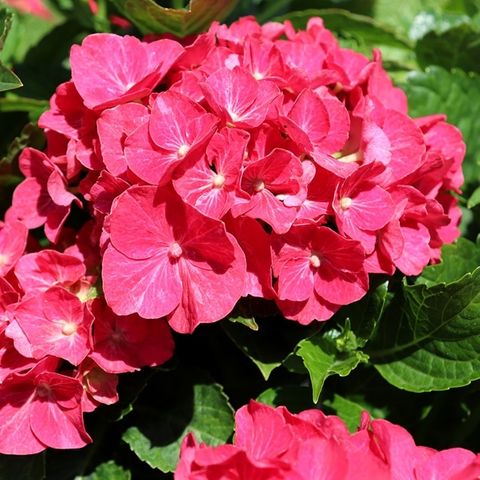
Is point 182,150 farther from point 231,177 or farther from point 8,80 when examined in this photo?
point 8,80

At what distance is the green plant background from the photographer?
126cm

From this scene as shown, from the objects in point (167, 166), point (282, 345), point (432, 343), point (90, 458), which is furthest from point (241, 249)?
point (90, 458)

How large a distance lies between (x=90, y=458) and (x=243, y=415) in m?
0.52

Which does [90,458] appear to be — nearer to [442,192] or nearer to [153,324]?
[153,324]

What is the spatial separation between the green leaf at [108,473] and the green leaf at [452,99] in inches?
36.8

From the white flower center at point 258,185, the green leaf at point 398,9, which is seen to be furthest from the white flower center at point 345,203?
the green leaf at point 398,9

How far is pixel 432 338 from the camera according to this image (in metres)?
1.32

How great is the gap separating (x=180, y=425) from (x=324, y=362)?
0.99ft

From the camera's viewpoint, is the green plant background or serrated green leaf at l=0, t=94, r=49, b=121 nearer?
the green plant background

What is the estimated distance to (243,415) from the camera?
3.26 ft

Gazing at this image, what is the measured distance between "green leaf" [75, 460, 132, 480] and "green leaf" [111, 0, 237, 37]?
81 cm

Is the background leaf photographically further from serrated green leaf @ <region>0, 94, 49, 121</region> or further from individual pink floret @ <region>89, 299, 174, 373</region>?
serrated green leaf @ <region>0, 94, 49, 121</region>

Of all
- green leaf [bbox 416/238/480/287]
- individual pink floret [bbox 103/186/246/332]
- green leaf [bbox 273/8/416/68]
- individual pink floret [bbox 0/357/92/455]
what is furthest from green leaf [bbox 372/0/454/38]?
individual pink floret [bbox 0/357/92/455]

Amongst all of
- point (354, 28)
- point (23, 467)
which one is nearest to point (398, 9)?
point (354, 28)
